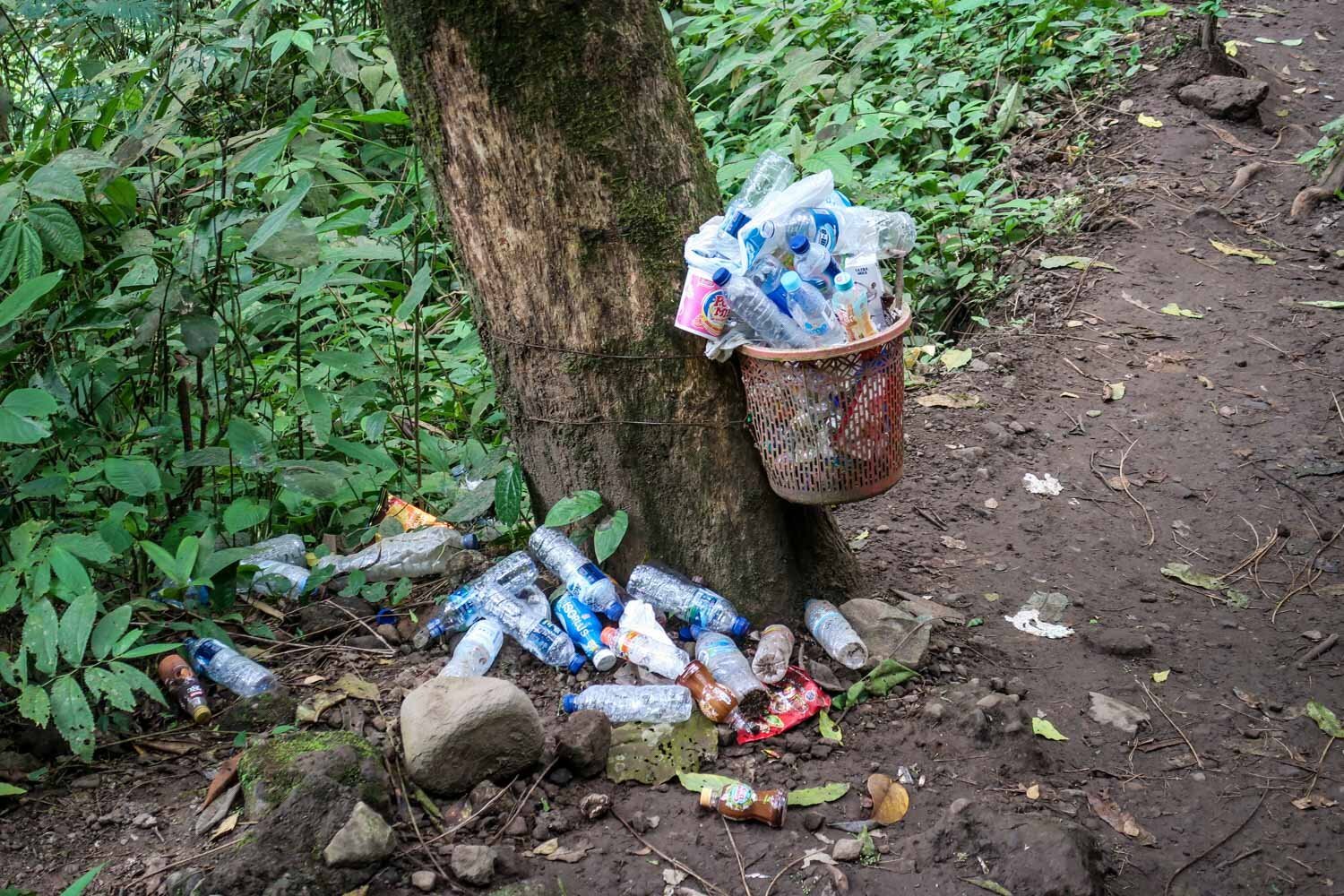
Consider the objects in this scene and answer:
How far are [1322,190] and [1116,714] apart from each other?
11.6ft

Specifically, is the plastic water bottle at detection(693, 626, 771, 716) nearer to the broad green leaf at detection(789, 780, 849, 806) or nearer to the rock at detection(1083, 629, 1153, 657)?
the broad green leaf at detection(789, 780, 849, 806)

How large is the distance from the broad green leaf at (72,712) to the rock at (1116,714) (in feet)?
7.58

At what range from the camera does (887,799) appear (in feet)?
7.22

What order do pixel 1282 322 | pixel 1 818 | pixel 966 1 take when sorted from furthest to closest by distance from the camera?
pixel 966 1 → pixel 1282 322 → pixel 1 818

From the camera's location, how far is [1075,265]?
4660mm

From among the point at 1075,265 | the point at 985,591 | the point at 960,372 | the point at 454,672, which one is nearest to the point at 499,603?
the point at 454,672

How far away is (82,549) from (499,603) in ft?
3.27

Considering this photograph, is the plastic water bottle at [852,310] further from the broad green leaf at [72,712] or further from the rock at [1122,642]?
the broad green leaf at [72,712]

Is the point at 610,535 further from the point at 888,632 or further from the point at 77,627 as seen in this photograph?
the point at 77,627

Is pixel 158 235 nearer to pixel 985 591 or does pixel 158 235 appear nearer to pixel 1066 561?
pixel 985 591

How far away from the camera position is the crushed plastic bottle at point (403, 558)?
9.86ft

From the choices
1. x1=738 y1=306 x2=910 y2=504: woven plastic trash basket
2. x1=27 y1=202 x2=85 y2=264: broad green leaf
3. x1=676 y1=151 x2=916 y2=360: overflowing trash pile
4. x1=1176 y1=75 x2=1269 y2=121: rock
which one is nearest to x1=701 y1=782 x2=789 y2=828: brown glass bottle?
x1=738 y1=306 x2=910 y2=504: woven plastic trash basket

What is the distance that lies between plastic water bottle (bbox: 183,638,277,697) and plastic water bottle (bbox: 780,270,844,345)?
158cm

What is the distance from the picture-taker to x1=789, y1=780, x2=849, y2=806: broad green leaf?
221cm
